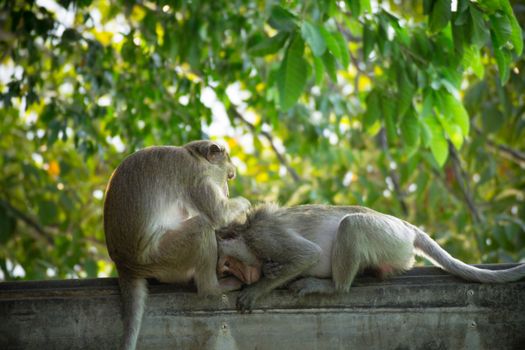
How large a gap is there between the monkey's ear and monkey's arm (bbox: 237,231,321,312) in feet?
3.03

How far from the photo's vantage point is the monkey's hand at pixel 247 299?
3.89 metres

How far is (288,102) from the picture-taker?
5129 mm

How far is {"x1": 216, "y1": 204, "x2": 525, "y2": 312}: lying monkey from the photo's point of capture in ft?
12.7

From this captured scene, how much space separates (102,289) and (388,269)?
1605 mm

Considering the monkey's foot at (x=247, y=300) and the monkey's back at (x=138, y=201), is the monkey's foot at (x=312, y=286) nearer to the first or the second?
the monkey's foot at (x=247, y=300)

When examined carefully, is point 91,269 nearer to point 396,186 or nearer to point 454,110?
point 454,110

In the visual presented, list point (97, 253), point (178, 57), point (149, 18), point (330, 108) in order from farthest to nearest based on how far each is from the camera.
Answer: point (97, 253) → point (330, 108) → point (178, 57) → point (149, 18)

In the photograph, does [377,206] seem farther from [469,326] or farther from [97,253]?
[469,326]

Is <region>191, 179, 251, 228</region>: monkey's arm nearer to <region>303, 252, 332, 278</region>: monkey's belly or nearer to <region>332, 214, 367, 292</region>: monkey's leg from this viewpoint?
<region>303, 252, 332, 278</region>: monkey's belly

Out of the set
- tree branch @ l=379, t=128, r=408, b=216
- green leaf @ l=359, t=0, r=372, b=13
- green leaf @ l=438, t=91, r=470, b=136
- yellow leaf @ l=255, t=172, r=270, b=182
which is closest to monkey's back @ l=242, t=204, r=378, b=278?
green leaf @ l=359, t=0, r=372, b=13

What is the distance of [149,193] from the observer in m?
4.11

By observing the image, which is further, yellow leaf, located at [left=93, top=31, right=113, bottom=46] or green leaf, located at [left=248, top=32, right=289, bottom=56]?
yellow leaf, located at [left=93, top=31, right=113, bottom=46]

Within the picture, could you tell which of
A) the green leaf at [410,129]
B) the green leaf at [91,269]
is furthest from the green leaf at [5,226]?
the green leaf at [410,129]

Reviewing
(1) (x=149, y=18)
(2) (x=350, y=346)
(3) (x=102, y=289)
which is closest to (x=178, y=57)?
(1) (x=149, y=18)
